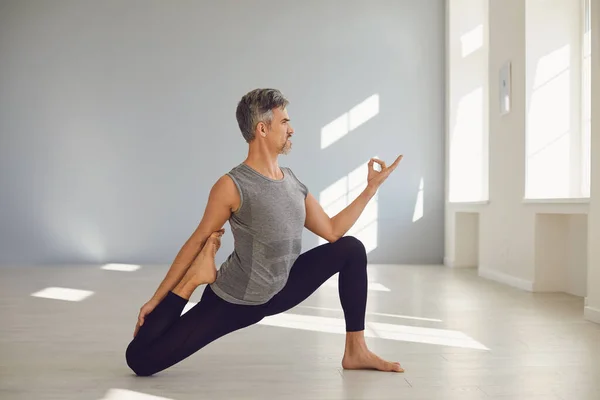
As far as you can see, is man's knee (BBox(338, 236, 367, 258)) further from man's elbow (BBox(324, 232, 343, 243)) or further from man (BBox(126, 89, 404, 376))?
man (BBox(126, 89, 404, 376))

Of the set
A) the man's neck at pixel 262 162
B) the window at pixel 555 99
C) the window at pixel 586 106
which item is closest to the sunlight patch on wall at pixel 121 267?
the window at pixel 555 99

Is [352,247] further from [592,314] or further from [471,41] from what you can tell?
[471,41]

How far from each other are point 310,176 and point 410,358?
17.7ft

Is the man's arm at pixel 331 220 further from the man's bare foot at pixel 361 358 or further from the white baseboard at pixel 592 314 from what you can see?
the white baseboard at pixel 592 314

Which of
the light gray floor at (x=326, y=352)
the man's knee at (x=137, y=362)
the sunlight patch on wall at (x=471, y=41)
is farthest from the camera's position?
the sunlight patch on wall at (x=471, y=41)

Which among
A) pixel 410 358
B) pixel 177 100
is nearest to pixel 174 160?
pixel 177 100

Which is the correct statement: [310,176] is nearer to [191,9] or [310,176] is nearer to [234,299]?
[191,9]

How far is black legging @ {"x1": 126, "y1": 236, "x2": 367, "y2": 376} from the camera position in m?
2.67

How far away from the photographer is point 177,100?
27.8 feet

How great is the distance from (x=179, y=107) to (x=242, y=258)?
6067 millimetres

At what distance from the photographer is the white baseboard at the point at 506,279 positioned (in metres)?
5.72

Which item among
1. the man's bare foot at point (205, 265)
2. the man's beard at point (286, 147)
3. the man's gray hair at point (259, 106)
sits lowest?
the man's bare foot at point (205, 265)

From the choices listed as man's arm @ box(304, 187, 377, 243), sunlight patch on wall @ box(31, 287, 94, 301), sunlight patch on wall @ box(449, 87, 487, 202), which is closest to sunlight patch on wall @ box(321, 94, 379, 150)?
sunlight patch on wall @ box(449, 87, 487, 202)

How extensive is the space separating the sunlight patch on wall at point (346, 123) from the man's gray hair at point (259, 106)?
583cm
